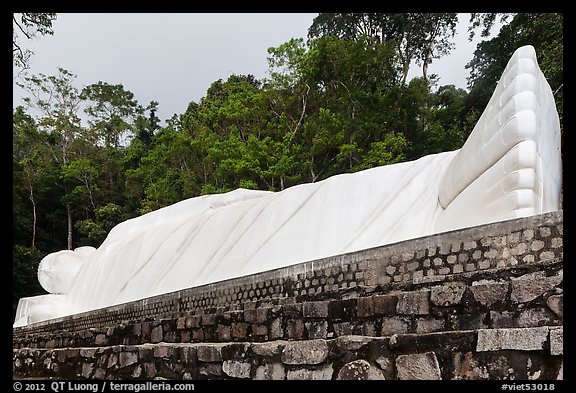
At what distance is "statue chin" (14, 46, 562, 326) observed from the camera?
12.1 feet

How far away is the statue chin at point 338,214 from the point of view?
12.1 ft

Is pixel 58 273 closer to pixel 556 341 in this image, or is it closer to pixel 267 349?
pixel 267 349

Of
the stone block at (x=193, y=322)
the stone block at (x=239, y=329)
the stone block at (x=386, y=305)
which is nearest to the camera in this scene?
the stone block at (x=386, y=305)

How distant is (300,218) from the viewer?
233 inches

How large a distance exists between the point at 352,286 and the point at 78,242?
1783 centimetres

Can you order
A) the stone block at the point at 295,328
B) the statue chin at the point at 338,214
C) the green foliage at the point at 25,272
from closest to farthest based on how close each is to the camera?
1. the stone block at the point at 295,328
2. the statue chin at the point at 338,214
3. the green foliage at the point at 25,272

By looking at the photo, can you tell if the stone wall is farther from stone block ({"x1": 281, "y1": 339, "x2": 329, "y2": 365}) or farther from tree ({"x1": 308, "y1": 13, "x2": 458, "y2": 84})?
tree ({"x1": 308, "y1": 13, "x2": 458, "y2": 84})

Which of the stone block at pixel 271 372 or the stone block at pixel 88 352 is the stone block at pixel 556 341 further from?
the stone block at pixel 88 352

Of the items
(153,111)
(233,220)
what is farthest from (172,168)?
(233,220)

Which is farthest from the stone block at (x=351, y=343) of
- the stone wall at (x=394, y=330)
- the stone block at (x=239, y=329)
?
the stone block at (x=239, y=329)

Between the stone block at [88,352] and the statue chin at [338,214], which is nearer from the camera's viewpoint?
the stone block at [88,352]

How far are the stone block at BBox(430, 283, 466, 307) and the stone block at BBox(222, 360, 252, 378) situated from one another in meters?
0.71

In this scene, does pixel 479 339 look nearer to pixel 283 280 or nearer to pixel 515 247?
pixel 515 247

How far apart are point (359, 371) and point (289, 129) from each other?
11962 mm
